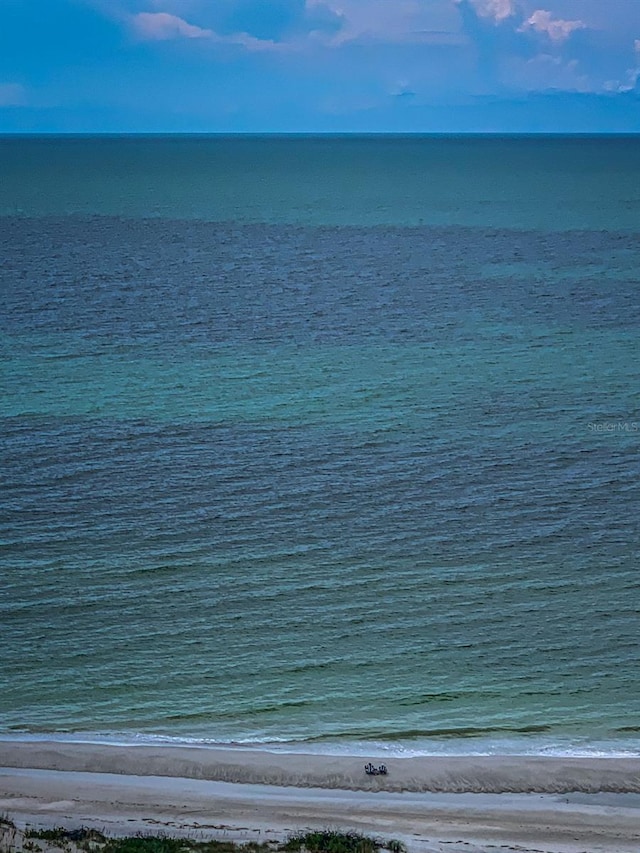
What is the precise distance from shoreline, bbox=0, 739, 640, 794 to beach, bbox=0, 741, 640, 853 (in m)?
0.02

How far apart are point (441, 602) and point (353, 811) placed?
301 inches

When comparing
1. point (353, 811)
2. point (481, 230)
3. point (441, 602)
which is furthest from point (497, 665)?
point (481, 230)

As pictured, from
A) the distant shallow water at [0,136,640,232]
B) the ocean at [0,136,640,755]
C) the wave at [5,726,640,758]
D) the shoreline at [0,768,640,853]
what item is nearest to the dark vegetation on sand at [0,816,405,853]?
the shoreline at [0,768,640,853]

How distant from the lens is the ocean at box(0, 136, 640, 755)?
19.6 m

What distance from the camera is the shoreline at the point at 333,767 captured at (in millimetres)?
16688

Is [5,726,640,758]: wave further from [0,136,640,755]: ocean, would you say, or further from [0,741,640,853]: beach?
[0,741,640,853]: beach

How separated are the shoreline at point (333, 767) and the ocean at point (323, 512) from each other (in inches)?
22.0

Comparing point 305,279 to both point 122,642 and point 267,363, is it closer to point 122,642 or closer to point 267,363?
point 267,363

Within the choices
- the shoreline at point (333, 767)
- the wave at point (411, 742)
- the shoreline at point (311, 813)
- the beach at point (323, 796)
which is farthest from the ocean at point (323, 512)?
the shoreline at point (311, 813)

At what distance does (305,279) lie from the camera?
61.2 m

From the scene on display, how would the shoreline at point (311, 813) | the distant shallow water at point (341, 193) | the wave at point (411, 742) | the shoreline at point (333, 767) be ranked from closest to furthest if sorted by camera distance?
1. the shoreline at point (311, 813)
2. the shoreline at point (333, 767)
3. the wave at point (411, 742)
4. the distant shallow water at point (341, 193)

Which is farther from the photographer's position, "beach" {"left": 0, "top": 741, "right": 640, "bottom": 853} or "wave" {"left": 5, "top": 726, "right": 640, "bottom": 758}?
"wave" {"left": 5, "top": 726, "right": 640, "bottom": 758}

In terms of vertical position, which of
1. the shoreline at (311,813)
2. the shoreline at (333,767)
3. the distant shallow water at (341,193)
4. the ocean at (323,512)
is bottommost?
the shoreline at (311,813)

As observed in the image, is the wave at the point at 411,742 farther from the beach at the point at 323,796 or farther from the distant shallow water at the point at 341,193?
the distant shallow water at the point at 341,193
